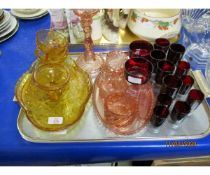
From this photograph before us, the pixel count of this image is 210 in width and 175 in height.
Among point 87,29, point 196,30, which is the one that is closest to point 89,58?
point 87,29

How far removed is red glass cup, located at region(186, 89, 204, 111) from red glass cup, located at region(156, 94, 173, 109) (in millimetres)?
48

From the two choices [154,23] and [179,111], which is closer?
[179,111]

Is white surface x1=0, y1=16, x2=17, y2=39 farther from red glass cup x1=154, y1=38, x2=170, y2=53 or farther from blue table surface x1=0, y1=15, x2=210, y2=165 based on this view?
red glass cup x1=154, y1=38, x2=170, y2=53

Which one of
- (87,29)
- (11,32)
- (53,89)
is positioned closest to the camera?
(53,89)

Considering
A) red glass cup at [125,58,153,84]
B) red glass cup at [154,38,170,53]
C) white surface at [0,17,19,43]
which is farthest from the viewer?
white surface at [0,17,19,43]

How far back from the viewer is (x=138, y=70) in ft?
1.95

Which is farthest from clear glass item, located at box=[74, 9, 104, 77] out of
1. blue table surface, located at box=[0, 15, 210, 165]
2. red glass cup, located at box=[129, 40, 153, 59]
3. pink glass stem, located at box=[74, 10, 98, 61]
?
blue table surface, located at box=[0, 15, 210, 165]

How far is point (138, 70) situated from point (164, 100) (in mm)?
92

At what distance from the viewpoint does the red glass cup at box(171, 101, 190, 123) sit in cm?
59

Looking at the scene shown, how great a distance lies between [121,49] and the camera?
82 cm

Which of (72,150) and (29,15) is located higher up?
(29,15)

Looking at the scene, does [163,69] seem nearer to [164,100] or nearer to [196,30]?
[164,100]

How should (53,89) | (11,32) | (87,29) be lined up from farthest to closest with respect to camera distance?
(11,32) → (87,29) → (53,89)
